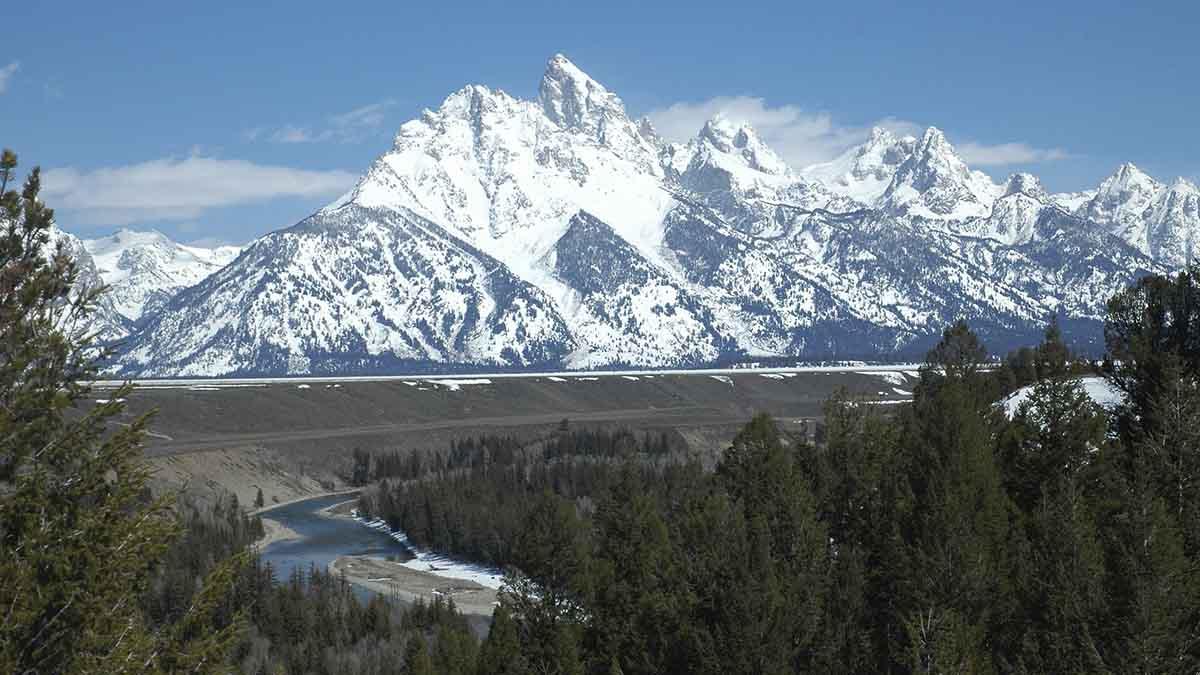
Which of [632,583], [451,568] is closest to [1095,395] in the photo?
[632,583]

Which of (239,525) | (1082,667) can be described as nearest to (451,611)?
(239,525)

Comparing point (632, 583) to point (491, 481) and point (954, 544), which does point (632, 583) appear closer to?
point (954, 544)

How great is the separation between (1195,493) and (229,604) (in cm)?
7517

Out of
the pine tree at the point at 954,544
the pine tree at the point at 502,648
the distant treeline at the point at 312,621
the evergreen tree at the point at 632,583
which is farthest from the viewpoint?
the distant treeline at the point at 312,621

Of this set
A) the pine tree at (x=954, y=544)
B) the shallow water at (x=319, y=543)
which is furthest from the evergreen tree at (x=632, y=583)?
the shallow water at (x=319, y=543)

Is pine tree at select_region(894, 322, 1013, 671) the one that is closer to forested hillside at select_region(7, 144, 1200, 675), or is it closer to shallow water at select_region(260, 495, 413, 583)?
forested hillside at select_region(7, 144, 1200, 675)

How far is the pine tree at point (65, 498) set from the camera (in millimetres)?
17047

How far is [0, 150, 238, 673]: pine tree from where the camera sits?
671 inches

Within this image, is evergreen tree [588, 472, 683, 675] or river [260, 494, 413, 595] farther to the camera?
river [260, 494, 413, 595]

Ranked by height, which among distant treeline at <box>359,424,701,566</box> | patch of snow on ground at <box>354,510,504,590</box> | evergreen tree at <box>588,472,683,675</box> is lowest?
patch of snow on ground at <box>354,510,504,590</box>

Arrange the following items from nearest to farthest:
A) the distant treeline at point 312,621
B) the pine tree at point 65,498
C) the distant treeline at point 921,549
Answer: the pine tree at point 65,498, the distant treeline at point 921,549, the distant treeline at point 312,621

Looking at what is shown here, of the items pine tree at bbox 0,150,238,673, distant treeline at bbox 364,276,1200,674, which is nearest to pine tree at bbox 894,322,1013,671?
distant treeline at bbox 364,276,1200,674

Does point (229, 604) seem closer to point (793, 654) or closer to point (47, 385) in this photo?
point (793, 654)

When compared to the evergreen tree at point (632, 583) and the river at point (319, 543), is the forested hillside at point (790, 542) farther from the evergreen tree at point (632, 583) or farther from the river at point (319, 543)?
the river at point (319, 543)
